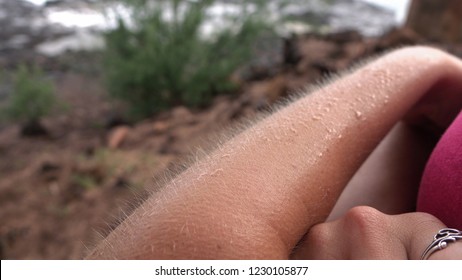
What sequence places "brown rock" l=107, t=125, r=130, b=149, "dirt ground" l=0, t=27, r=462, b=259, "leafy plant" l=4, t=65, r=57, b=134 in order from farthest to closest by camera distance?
"leafy plant" l=4, t=65, r=57, b=134
"brown rock" l=107, t=125, r=130, b=149
"dirt ground" l=0, t=27, r=462, b=259

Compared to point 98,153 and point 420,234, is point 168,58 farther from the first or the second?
point 420,234

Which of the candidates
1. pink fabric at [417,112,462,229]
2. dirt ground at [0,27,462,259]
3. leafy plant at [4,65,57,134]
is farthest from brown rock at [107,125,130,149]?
pink fabric at [417,112,462,229]

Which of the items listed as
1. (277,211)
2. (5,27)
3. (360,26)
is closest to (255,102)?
(277,211)

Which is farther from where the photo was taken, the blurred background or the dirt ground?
the blurred background

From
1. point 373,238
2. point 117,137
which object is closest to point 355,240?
point 373,238

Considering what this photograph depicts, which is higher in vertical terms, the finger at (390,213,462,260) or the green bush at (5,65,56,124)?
the finger at (390,213,462,260)

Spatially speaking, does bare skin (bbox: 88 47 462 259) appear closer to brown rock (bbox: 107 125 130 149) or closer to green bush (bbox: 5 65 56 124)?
brown rock (bbox: 107 125 130 149)

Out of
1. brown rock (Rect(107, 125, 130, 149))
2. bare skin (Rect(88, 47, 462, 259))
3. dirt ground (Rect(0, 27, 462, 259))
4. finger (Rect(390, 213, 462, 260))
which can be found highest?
bare skin (Rect(88, 47, 462, 259))

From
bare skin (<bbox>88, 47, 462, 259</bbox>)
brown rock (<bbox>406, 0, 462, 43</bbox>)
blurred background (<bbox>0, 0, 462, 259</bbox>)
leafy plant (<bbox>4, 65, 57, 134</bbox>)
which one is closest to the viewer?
bare skin (<bbox>88, 47, 462, 259</bbox>)
